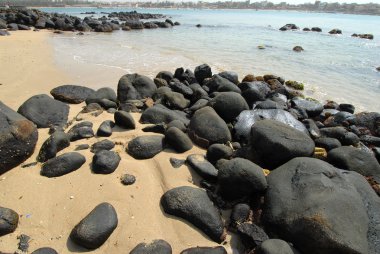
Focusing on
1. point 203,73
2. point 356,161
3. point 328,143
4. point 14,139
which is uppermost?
point 14,139

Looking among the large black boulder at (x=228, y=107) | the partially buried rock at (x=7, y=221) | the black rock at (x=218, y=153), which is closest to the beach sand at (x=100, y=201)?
the partially buried rock at (x=7, y=221)

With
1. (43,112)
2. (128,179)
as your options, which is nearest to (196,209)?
(128,179)

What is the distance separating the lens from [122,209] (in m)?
3.22

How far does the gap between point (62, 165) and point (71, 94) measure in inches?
118

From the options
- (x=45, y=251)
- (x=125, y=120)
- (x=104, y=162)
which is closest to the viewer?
(x=45, y=251)

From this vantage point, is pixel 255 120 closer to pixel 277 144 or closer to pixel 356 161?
pixel 277 144

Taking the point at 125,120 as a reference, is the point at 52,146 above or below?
above

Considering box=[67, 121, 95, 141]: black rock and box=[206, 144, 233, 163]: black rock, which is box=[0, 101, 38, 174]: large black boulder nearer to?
box=[67, 121, 95, 141]: black rock

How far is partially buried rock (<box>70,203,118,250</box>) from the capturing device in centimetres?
276

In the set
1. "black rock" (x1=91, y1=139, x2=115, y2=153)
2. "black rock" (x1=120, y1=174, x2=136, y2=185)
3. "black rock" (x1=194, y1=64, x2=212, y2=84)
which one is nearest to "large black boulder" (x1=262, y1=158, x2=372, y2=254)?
"black rock" (x1=120, y1=174, x2=136, y2=185)

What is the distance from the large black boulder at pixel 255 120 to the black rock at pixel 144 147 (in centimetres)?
142

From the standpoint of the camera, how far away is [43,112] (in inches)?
197

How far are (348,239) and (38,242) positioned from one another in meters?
2.88

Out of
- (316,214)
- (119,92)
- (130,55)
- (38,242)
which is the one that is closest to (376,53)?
(130,55)
